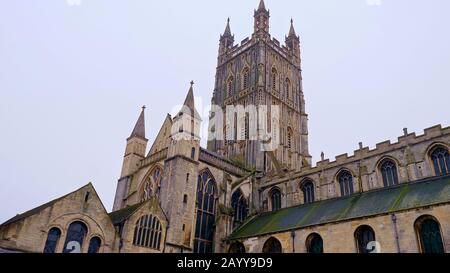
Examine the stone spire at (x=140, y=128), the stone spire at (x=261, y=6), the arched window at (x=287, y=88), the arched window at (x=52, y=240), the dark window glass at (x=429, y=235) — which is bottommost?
the arched window at (x=52, y=240)

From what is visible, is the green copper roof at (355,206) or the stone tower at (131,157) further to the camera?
the stone tower at (131,157)

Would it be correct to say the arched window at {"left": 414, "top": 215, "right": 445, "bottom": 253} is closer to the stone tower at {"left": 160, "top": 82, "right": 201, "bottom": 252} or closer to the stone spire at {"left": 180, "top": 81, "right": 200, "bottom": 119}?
the stone tower at {"left": 160, "top": 82, "right": 201, "bottom": 252}

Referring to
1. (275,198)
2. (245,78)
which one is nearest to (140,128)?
(275,198)

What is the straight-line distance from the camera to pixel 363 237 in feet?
79.0

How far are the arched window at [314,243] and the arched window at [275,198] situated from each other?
9660 millimetres

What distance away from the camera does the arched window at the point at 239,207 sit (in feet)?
115

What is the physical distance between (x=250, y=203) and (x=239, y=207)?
4.44 ft

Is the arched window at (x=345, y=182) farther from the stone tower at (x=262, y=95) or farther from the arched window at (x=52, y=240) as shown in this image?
the arched window at (x=52, y=240)

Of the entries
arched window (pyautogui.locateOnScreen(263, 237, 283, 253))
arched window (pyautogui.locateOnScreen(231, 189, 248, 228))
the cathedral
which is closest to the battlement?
the cathedral

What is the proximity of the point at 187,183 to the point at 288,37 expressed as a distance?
4091 cm

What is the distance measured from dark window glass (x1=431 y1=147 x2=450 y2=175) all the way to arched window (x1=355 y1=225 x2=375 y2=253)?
24.4 ft

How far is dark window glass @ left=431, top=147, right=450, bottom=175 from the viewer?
26.3 m

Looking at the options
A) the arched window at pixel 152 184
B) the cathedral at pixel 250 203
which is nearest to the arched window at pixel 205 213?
the cathedral at pixel 250 203
